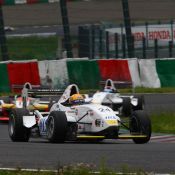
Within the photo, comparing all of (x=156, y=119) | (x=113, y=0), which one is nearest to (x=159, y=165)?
(x=156, y=119)

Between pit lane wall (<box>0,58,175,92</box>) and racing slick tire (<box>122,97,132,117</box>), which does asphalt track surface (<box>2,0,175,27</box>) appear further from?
racing slick tire (<box>122,97,132,117</box>)

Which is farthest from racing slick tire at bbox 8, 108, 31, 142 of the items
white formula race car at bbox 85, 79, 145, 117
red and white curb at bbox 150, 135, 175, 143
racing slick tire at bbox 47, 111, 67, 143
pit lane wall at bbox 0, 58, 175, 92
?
pit lane wall at bbox 0, 58, 175, 92

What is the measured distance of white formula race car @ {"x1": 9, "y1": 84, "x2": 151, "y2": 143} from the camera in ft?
49.4

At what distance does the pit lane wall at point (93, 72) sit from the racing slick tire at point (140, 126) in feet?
43.9

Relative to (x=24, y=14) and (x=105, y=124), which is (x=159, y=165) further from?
(x=24, y=14)

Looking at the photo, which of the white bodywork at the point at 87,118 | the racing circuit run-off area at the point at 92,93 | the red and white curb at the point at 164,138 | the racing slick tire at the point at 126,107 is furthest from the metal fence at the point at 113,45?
the white bodywork at the point at 87,118

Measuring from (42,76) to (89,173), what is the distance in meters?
19.5

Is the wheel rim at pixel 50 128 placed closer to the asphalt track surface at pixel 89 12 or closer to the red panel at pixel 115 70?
the red panel at pixel 115 70

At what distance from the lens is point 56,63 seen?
29641 mm

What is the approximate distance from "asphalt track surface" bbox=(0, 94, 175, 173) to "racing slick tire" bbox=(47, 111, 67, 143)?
0.14 m

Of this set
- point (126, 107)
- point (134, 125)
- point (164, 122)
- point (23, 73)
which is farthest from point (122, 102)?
point (23, 73)

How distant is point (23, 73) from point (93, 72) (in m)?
2.37

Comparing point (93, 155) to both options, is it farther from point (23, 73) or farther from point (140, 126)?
point (23, 73)

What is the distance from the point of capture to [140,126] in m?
15.5
